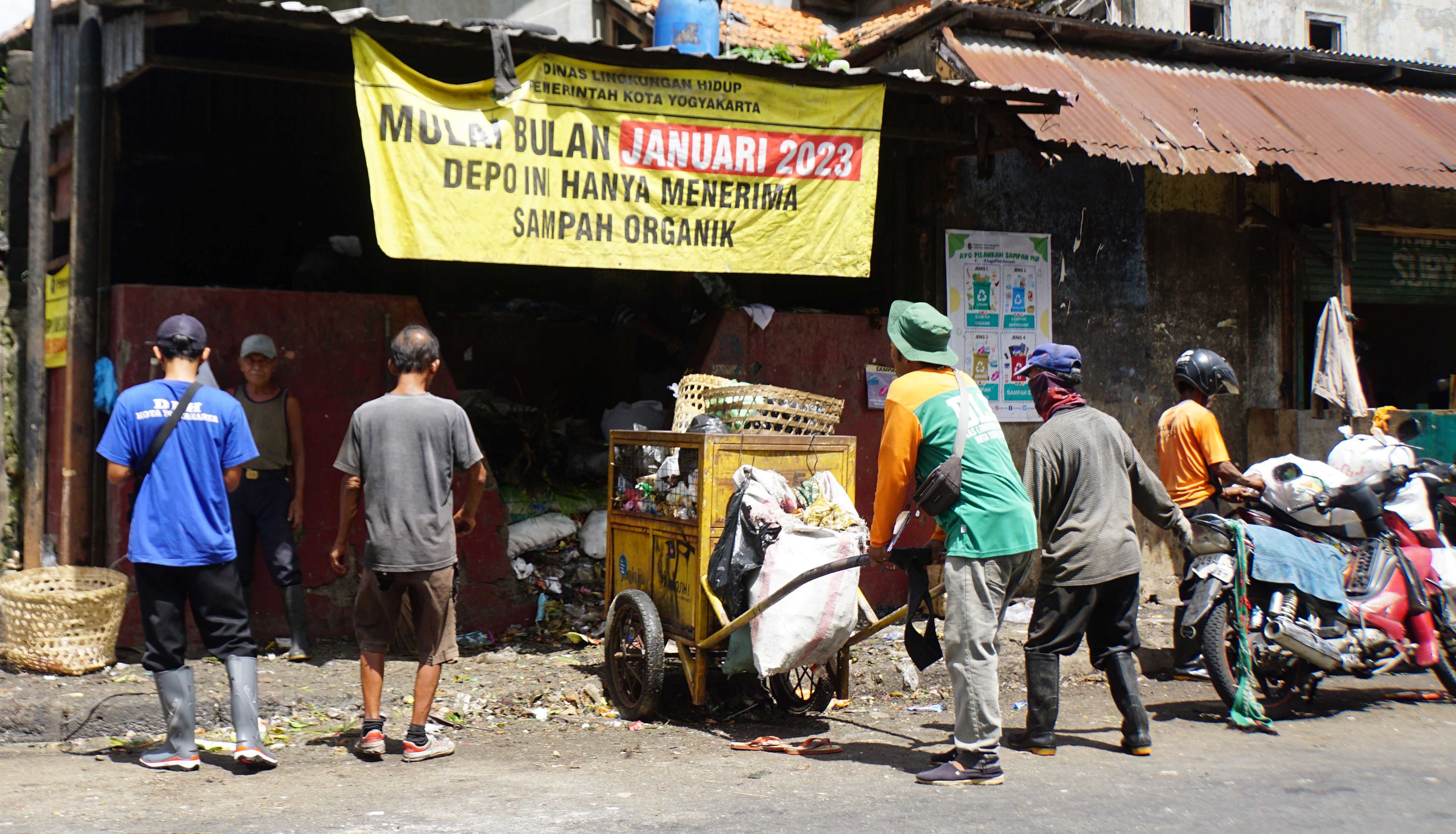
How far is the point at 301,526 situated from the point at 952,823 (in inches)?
177

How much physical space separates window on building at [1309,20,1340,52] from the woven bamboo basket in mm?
13238

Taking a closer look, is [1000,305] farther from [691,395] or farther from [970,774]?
[970,774]

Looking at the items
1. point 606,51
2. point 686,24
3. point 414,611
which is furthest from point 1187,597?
point 686,24

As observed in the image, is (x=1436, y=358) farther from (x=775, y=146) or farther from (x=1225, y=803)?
(x=1225, y=803)

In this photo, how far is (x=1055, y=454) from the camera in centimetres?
523

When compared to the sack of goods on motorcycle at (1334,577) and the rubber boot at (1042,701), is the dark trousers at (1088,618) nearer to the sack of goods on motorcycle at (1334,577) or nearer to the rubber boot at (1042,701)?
the rubber boot at (1042,701)

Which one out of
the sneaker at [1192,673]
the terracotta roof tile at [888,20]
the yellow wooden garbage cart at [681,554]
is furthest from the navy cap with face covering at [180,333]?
the terracotta roof tile at [888,20]

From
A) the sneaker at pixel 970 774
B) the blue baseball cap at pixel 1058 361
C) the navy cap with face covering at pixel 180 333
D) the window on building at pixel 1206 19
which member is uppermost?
the window on building at pixel 1206 19

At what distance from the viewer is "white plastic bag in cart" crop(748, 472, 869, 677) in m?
5.08

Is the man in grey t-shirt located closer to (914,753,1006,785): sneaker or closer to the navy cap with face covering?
the navy cap with face covering

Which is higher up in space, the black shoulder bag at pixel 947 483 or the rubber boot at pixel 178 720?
the black shoulder bag at pixel 947 483

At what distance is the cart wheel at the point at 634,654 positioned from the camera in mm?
5586

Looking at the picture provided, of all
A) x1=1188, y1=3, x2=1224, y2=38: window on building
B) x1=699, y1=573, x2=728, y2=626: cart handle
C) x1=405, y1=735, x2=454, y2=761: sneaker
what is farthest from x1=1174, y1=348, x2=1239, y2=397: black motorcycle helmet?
x1=1188, y1=3, x2=1224, y2=38: window on building

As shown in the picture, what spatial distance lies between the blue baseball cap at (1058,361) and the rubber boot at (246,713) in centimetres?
375
